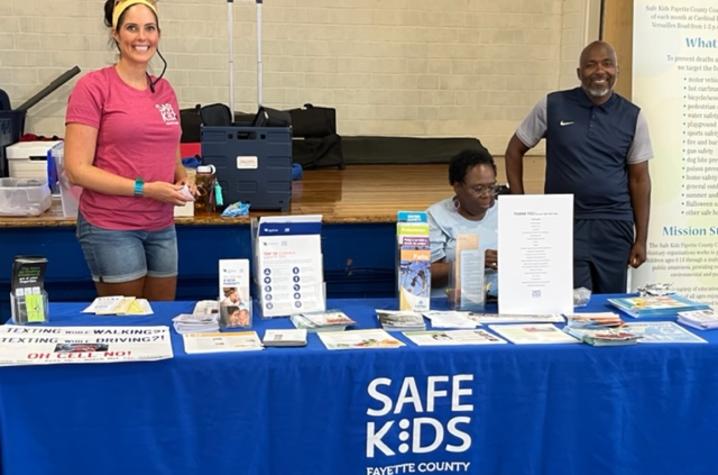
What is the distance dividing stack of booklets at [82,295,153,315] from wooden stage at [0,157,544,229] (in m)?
1.20

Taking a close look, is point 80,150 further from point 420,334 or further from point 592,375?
point 592,375

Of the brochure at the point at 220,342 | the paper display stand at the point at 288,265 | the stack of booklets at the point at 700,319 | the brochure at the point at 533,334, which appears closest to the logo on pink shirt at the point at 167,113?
the paper display stand at the point at 288,265

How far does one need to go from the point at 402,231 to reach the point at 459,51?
16.1 feet

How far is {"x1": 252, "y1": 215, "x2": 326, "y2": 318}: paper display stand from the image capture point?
197 centimetres

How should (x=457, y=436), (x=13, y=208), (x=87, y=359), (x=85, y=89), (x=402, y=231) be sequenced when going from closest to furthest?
(x=87, y=359)
(x=457, y=436)
(x=402, y=231)
(x=85, y=89)
(x=13, y=208)

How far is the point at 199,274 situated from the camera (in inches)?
133

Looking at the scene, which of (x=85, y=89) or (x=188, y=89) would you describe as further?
(x=188, y=89)

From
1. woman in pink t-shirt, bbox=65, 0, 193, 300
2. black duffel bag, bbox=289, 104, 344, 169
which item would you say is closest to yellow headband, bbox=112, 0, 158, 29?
woman in pink t-shirt, bbox=65, 0, 193, 300

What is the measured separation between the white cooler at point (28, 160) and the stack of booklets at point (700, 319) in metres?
3.11

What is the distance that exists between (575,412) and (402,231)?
2.01 ft

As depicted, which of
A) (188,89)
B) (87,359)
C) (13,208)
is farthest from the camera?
(188,89)

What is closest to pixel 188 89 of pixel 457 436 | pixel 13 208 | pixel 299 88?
pixel 299 88

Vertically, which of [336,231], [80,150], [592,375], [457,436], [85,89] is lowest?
[457,436]

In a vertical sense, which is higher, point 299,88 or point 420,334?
point 299,88
